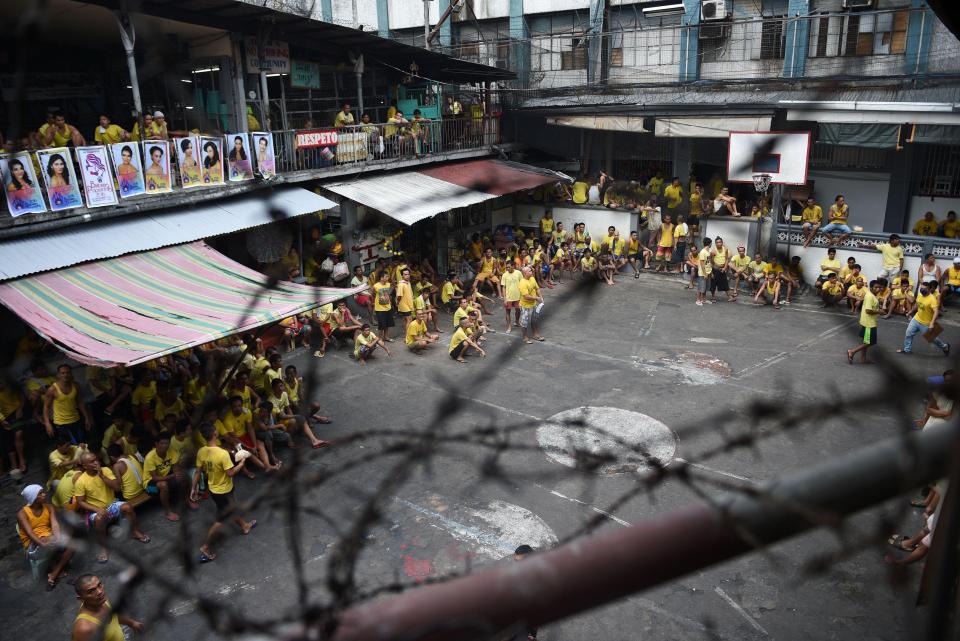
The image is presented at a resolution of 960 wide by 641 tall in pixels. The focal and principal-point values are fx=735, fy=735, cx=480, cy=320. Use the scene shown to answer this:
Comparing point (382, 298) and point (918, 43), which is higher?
point (918, 43)

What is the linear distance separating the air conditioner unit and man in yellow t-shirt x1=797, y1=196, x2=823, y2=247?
5.33 m

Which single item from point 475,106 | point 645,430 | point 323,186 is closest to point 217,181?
point 323,186

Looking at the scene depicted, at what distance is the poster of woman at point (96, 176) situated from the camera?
32.3 ft

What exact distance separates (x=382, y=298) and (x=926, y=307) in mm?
9126

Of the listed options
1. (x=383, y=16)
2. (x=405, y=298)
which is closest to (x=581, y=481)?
(x=405, y=298)

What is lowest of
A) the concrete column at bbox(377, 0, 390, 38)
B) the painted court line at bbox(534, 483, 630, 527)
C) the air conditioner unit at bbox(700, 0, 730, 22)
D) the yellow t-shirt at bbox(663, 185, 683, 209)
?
the painted court line at bbox(534, 483, 630, 527)

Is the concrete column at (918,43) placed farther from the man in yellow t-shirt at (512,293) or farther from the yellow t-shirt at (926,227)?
the man in yellow t-shirt at (512,293)

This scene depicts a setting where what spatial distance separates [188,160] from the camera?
37.8 ft

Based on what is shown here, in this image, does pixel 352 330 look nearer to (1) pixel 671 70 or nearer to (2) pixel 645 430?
(2) pixel 645 430

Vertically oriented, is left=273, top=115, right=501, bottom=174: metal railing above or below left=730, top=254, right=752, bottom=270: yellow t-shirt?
above

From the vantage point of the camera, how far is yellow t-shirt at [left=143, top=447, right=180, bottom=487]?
797 centimetres

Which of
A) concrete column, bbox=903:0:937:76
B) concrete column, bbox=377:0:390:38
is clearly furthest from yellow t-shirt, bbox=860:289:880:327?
concrete column, bbox=377:0:390:38

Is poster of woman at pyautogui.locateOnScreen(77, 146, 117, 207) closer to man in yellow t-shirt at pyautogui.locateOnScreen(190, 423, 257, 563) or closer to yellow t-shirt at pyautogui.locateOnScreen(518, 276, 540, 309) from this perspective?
man in yellow t-shirt at pyautogui.locateOnScreen(190, 423, 257, 563)

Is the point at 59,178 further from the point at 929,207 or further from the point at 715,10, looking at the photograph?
the point at 929,207
